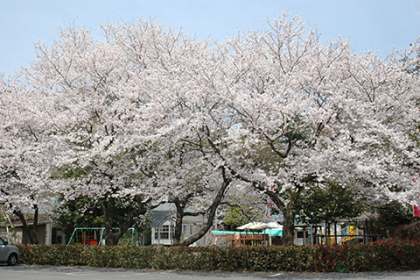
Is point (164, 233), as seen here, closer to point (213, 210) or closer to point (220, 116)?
point (213, 210)

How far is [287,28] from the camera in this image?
52.6 feet

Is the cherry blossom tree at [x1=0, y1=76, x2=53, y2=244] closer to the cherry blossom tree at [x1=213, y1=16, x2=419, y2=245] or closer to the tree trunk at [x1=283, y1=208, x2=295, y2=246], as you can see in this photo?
the cherry blossom tree at [x1=213, y1=16, x2=419, y2=245]

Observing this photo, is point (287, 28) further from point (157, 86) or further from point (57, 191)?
point (57, 191)

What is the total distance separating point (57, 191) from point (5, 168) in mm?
3667

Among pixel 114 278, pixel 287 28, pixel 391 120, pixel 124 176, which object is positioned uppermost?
pixel 287 28

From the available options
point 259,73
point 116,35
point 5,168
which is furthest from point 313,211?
point 5,168

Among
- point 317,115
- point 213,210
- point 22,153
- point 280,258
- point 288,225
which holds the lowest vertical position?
point 280,258

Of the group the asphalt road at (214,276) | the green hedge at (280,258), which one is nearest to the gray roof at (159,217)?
the green hedge at (280,258)

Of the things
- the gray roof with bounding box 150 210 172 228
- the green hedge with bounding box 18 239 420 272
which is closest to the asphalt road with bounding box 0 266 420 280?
the green hedge with bounding box 18 239 420 272

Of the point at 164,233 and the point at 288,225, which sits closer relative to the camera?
the point at 288,225

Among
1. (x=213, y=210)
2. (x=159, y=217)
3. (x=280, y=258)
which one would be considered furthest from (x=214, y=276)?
(x=159, y=217)

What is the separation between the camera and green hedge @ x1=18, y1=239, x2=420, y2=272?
1294 cm

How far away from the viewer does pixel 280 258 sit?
43.8 ft

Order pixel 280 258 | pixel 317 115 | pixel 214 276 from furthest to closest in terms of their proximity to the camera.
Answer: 1. pixel 317 115
2. pixel 280 258
3. pixel 214 276
